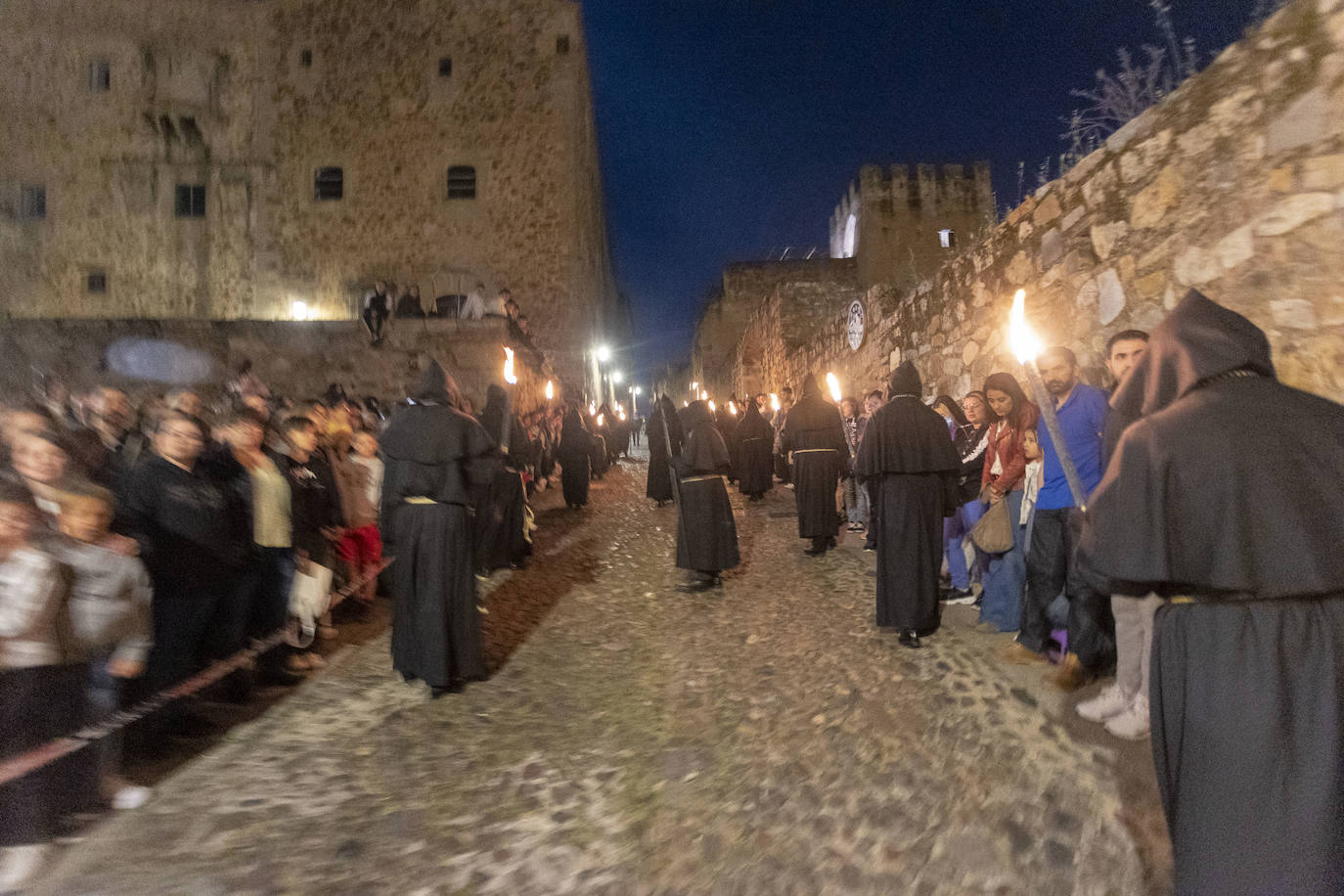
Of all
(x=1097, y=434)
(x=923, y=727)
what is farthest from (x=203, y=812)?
(x=1097, y=434)

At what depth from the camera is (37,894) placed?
2.25 meters

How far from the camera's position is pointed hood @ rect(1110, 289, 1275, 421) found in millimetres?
1764

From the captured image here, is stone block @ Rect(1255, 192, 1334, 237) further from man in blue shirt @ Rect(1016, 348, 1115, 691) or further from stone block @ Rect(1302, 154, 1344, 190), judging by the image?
man in blue shirt @ Rect(1016, 348, 1115, 691)

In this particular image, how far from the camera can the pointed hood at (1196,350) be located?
1.76m

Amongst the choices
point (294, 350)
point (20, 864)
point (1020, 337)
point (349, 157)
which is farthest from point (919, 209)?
point (20, 864)

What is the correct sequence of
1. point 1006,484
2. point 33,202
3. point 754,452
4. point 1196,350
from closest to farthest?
1. point 1196,350
2. point 1006,484
3. point 754,452
4. point 33,202

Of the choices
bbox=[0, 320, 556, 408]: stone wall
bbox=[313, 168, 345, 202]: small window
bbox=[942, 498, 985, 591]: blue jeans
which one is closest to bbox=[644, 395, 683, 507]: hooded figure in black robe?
bbox=[0, 320, 556, 408]: stone wall

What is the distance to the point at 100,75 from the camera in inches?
854

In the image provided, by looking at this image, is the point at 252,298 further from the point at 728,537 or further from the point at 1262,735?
the point at 1262,735

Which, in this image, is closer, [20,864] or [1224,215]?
[20,864]

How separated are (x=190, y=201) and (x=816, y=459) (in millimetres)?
23757

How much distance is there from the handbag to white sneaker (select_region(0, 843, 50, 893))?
471cm

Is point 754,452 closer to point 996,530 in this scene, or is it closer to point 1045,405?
point 996,530

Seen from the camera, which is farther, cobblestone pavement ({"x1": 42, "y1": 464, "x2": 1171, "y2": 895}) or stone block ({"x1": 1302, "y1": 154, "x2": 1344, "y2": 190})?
stone block ({"x1": 1302, "y1": 154, "x2": 1344, "y2": 190})
